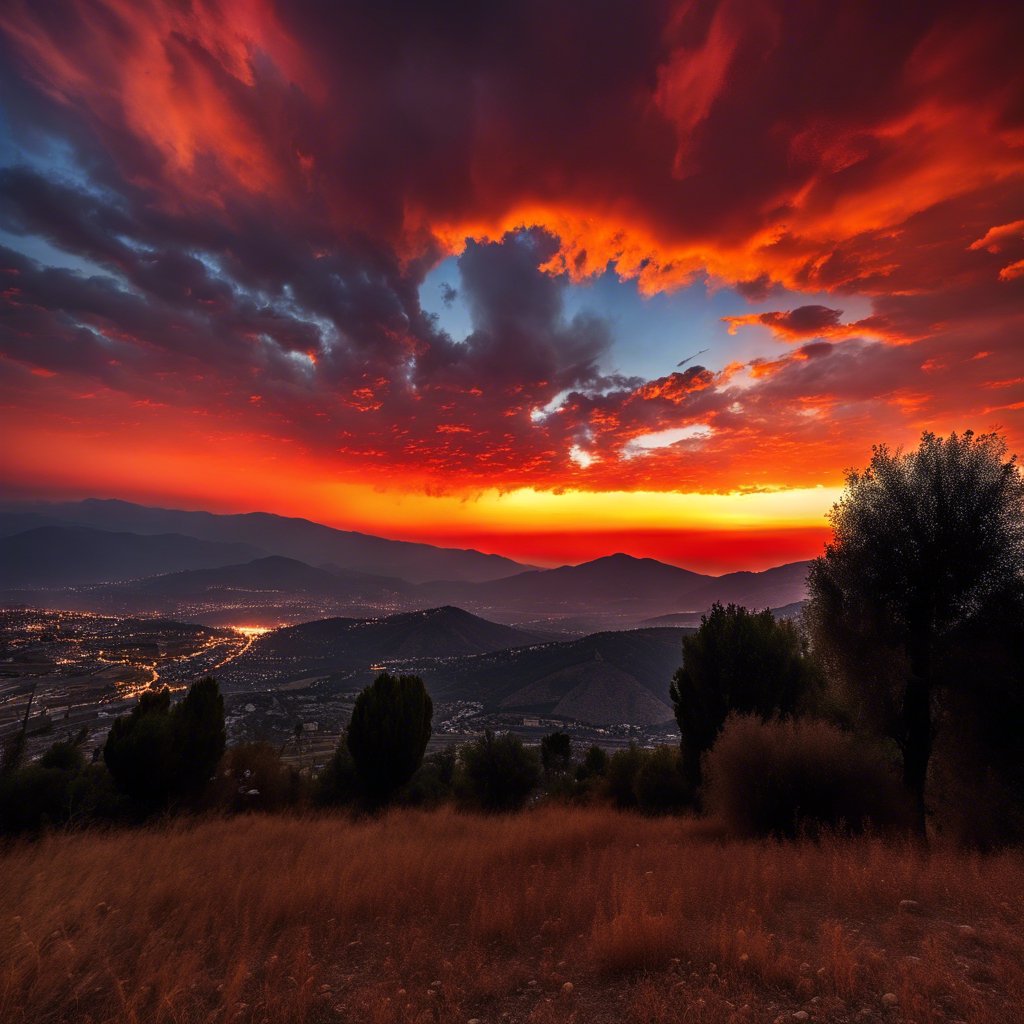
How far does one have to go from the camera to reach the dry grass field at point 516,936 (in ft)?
14.6

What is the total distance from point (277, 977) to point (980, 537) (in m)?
16.3

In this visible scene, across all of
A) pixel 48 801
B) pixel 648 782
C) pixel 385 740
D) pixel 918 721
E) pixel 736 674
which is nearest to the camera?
pixel 918 721

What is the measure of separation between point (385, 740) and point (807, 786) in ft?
51.3

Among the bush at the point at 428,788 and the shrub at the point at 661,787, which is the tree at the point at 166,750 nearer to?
the bush at the point at 428,788

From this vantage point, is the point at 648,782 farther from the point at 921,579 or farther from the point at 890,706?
the point at 921,579

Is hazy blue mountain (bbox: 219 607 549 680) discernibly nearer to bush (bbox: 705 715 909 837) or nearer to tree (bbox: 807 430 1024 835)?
bush (bbox: 705 715 909 837)

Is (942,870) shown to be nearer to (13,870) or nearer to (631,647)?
(13,870)

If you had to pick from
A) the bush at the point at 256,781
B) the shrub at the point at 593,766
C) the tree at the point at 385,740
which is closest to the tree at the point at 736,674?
the tree at the point at 385,740

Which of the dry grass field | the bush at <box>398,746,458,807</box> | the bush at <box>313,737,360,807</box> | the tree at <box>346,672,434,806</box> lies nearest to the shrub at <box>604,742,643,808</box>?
the bush at <box>398,746,458,807</box>

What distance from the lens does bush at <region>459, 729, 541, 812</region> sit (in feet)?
80.0

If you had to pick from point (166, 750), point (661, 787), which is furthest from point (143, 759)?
point (661, 787)

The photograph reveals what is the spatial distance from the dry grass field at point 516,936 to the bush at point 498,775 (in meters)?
16.4

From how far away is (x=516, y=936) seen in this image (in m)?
6.07

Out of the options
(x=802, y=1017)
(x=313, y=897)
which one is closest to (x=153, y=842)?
(x=313, y=897)
